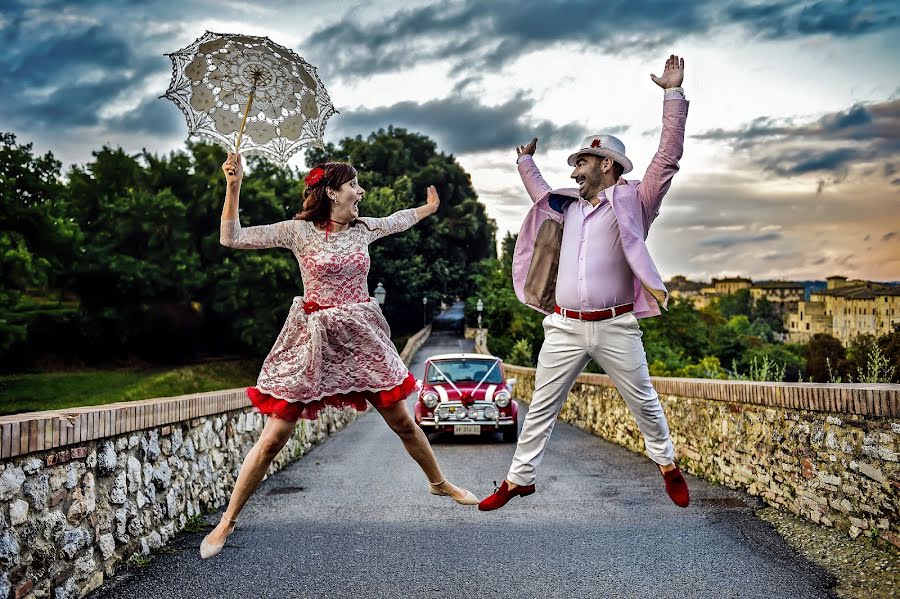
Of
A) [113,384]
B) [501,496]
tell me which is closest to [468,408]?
[501,496]

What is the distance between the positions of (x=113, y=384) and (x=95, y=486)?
32.4m

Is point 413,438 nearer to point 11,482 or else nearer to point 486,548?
point 11,482

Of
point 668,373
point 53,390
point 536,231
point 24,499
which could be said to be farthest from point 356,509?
point 53,390

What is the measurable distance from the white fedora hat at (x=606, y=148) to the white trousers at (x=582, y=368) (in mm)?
805

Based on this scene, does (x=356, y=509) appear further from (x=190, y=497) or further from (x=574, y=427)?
(x=574, y=427)

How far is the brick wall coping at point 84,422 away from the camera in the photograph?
444cm

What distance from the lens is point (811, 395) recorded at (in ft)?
22.1

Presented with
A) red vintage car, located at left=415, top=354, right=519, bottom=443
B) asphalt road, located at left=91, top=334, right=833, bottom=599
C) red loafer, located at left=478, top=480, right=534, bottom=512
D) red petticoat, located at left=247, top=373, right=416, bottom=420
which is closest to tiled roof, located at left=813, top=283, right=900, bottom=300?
red vintage car, located at left=415, top=354, right=519, bottom=443

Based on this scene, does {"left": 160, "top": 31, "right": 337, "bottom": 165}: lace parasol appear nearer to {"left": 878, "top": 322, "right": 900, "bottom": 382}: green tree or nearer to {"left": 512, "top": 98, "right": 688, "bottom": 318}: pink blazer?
{"left": 512, "top": 98, "right": 688, "bottom": 318}: pink blazer

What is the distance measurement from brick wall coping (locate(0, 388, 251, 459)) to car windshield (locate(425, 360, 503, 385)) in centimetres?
757

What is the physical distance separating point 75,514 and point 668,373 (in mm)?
15041

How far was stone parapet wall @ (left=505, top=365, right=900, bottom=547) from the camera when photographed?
230 inches

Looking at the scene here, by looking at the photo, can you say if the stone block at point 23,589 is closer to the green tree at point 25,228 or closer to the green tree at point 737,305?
the green tree at point 25,228

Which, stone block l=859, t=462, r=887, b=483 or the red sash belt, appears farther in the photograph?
stone block l=859, t=462, r=887, b=483
